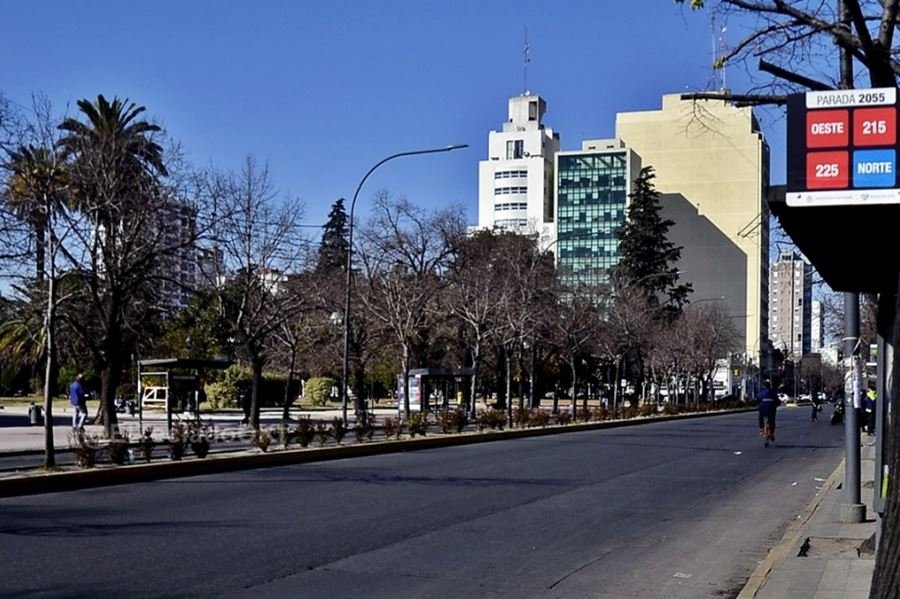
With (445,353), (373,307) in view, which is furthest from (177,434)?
(445,353)

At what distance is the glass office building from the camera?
129000 mm

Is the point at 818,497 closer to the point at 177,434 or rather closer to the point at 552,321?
the point at 177,434

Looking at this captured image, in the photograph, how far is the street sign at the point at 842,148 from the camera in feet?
23.3

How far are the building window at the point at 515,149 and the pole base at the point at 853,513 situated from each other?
119m

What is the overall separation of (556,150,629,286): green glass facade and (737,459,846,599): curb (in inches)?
4327

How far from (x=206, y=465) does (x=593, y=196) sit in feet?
363

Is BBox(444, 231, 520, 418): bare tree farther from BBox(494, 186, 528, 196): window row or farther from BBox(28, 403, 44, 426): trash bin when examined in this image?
BBox(494, 186, 528, 196): window row

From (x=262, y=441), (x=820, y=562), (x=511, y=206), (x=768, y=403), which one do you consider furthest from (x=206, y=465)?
(x=511, y=206)

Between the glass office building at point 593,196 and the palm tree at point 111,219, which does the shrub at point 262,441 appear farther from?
the glass office building at point 593,196

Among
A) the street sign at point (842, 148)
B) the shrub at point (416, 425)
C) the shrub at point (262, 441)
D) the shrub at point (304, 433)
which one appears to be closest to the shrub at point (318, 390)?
the shrub at point (416, 425)

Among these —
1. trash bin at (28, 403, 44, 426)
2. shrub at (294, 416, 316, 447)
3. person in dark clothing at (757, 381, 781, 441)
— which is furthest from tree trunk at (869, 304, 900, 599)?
trash bin at (28, 403, 44, 426)

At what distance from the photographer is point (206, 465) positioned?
22.0 metres

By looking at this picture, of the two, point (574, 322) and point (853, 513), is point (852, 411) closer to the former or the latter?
point (853, 513)

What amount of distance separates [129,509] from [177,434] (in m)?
6.96
